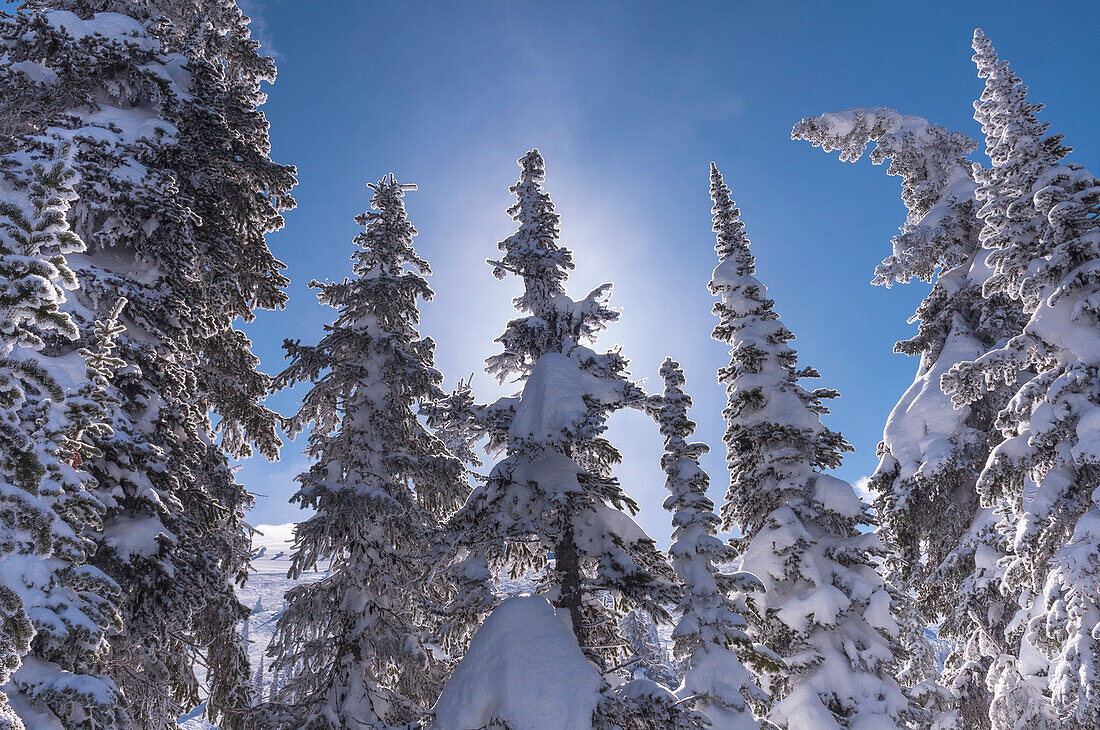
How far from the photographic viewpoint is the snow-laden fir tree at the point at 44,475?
3982 millimetres

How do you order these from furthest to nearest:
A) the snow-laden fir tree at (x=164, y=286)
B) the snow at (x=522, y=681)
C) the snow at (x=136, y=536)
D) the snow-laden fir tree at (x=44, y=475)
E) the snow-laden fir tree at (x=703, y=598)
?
the snow-laden fir tree at (x=703, y=598), the snow-laden fir tree at (x=164, y=286), the snow at (x=522, y=681), the snow at (x=136, y=536), the snow-laden fir tree at (x=44, y=475)

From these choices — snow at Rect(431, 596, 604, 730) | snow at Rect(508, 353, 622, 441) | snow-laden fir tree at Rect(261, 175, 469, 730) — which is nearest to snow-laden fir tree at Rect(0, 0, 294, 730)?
snow-laden fir tree at Rect(261, 175, 469, 730)

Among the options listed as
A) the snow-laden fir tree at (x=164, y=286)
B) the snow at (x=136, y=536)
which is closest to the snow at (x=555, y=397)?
the snow-laden fir tree at (x=164, y=286)

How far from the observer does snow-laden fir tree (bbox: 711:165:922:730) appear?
11562mm

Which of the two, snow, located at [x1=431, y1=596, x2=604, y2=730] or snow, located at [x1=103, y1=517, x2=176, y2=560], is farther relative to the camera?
snow, located at [x1=431, y1=596, x2=604, y2=730]

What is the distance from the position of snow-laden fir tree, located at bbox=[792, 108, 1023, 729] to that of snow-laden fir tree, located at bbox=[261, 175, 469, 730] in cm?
978

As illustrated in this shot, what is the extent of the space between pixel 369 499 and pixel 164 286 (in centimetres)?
469

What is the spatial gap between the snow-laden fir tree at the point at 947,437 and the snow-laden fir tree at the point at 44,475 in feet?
43.2

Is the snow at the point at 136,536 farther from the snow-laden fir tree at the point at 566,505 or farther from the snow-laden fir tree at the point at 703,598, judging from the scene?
the snow-laden fir tree at the point at 703,598

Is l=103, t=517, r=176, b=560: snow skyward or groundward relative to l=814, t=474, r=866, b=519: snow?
groundward

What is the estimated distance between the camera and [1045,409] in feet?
28.5

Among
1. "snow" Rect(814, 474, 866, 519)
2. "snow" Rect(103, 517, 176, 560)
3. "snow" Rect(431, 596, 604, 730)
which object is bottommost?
"snow" Rect(431, 596, 604, 730)

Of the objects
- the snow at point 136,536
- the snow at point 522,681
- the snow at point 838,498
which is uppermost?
the snow at point 838,498

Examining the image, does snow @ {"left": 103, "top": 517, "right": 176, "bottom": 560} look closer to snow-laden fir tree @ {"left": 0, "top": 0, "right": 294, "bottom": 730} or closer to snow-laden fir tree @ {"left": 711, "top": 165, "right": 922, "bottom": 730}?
snow-laden fir tree @ {"left": 0, "top": 0, "right": 294, "bottom": 730}
